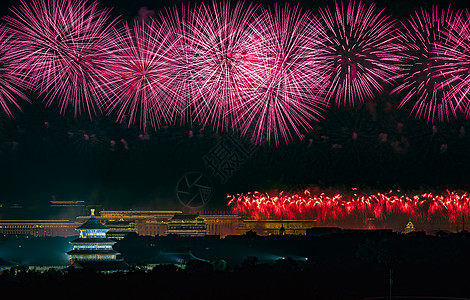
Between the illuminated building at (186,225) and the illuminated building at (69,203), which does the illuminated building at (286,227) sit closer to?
the illuminated building at (186,225)

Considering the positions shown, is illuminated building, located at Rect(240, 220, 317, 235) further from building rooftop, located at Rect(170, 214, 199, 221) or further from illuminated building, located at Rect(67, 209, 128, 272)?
illuminated building, located at Rect(67, 209, 128, 272)

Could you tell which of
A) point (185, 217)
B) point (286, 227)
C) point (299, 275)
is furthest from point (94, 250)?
point (286, 227)

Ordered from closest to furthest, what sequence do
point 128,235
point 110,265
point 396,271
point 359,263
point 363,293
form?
point 363,293 → point 110,265 → point 396,271 → point 359,263 → point 128,235

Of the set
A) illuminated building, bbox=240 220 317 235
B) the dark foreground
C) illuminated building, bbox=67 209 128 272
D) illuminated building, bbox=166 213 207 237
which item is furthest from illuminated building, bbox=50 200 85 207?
illuminated building, bbox=67 209 128 272

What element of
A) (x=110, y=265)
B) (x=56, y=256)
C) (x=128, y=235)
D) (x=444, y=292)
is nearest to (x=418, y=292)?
(x=444, y=292)

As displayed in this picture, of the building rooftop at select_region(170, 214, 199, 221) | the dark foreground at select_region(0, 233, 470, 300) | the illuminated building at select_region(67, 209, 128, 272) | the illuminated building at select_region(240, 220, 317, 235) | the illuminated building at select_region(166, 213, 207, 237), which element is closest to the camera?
the dark foreground at select_region(0, 233, 470, 300)

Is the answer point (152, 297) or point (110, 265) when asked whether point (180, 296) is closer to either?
point (152, 297)
